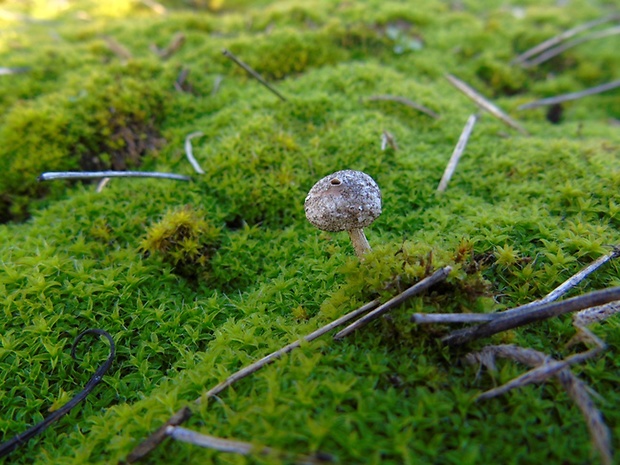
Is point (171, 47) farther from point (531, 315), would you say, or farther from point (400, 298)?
point (531, 315)

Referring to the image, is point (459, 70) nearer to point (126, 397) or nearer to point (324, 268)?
point (324, 268)

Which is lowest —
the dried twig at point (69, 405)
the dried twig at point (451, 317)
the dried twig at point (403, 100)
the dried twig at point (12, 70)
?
the dried twig at point (69, 405)

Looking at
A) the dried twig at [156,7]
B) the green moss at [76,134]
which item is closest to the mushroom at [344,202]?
the green moss at [76,134]

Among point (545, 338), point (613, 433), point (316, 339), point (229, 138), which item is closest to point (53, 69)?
point (229, 138)

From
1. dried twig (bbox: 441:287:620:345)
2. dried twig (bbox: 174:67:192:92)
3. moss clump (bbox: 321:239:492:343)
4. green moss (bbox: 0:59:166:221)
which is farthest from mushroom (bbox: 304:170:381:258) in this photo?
dried twig (bbox: 174:67:192:92)

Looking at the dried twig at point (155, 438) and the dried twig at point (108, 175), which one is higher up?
the dried twig at point (108, 175)

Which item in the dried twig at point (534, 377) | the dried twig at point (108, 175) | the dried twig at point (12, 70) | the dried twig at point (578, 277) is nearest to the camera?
the dried twig at point (534, 377)

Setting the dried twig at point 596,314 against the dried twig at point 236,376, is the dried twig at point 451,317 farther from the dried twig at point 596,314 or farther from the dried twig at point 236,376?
the dried twig at point 596,314

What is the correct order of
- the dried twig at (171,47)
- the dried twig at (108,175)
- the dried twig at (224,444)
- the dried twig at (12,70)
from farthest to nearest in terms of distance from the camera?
1. the dried twig at (171,47)
2. the dried twig at (12,70)
3. the dried twig at (108,175)
4. the dried twig at (224,444)

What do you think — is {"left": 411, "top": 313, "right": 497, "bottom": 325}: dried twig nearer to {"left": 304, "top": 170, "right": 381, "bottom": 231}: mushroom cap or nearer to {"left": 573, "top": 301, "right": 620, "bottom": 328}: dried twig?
{"left": 573, "top": 301, "right": 620, "bottom": 328}: dried twig
